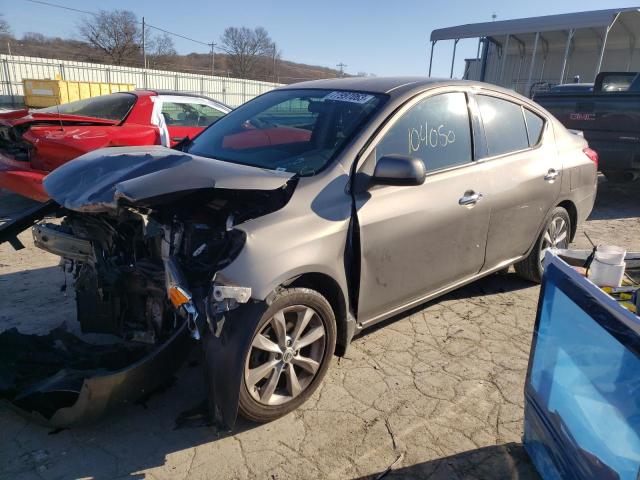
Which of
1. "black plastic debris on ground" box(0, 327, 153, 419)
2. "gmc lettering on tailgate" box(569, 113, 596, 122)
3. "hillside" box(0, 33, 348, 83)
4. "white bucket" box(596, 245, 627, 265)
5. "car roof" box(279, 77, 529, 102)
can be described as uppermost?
"hillside" box(0, 33, 348, 83)

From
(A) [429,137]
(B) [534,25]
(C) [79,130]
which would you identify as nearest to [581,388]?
(A) [429,137]

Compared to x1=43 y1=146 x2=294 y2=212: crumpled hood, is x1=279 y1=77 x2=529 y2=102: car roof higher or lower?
higher

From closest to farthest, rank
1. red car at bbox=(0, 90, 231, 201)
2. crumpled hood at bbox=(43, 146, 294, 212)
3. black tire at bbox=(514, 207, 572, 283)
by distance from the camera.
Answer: crumpled hood at bbox=(43, 146, 294, 212) < black tire at bbox=(514, 207, 572, 283) < red car at bbox=(0, 90, 231, 201)

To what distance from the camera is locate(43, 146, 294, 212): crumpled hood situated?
239 cm

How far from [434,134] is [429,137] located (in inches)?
2.3

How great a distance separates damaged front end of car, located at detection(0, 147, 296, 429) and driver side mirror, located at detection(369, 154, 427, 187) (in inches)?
20.5

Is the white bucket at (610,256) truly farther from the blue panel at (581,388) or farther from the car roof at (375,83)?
the car roof at (375,83)

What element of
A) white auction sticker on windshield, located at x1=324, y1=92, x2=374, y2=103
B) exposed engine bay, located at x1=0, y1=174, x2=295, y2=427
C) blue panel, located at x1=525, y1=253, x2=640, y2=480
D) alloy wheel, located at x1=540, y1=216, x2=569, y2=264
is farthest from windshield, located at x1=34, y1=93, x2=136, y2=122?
blue panel, located at x1=525, y1=253, x2=640, y2=480

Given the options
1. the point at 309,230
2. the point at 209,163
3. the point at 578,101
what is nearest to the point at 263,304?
the point at 309,230

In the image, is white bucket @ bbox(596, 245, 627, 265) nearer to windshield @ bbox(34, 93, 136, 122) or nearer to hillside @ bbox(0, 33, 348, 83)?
windshield @ bbox(34, 93, 136, 122)

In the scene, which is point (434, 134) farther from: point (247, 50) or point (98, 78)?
point (247, 50)

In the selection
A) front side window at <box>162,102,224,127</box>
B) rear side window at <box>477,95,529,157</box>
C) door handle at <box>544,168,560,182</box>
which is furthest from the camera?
front side window at <box>162,102,224,127</box>

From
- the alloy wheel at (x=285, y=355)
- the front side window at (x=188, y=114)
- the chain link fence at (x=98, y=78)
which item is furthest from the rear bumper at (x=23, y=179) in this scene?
the chain link fence at (x=98, y=78)

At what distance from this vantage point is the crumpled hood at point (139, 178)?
Answer: 2392 millimetres
